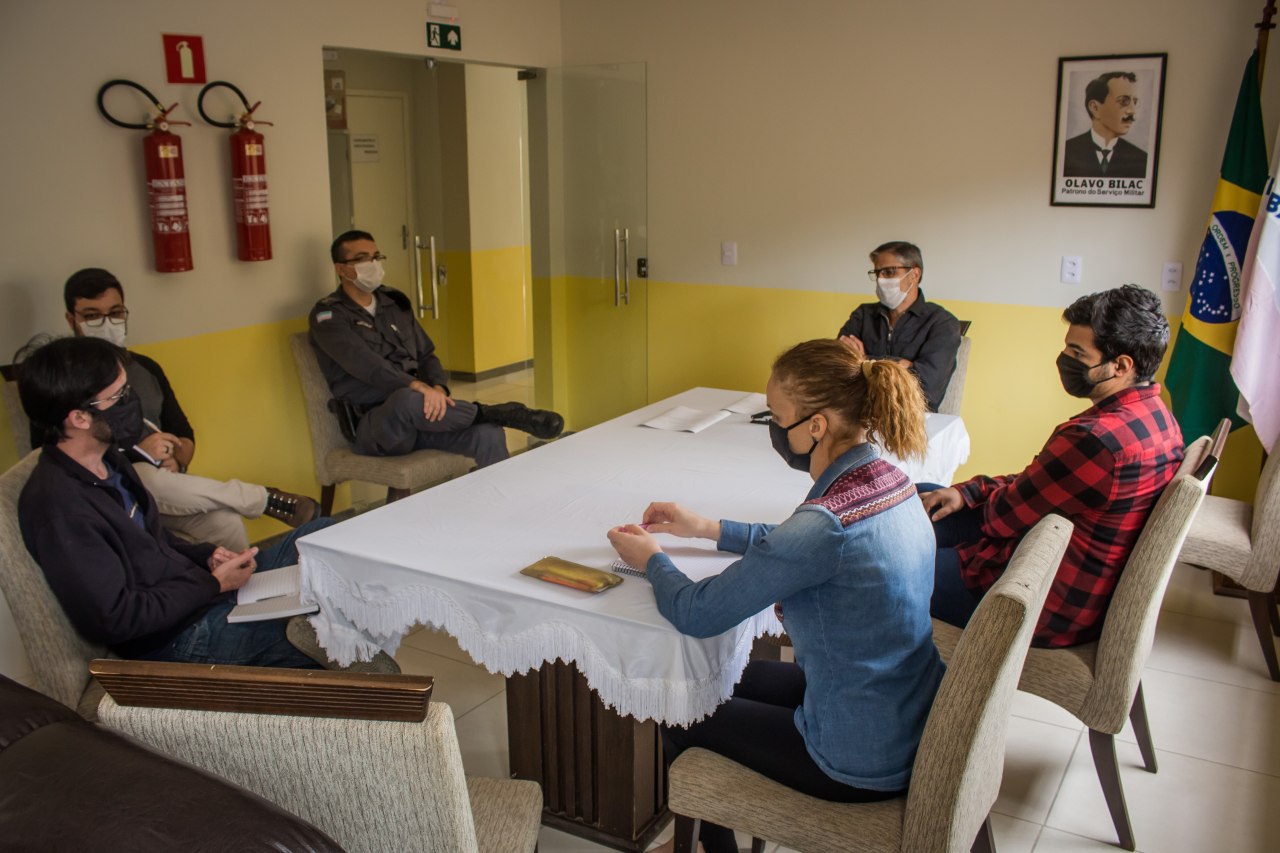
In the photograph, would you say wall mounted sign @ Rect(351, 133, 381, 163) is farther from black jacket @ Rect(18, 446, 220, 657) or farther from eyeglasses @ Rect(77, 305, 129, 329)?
black jacket @ Rect(18, 446, 220, 657)

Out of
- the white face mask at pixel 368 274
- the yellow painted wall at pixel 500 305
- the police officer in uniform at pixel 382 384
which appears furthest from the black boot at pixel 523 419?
the yellow painted wall at pixel 500 305

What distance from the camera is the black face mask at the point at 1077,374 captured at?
8.55 ft

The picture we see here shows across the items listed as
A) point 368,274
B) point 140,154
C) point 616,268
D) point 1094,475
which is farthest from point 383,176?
point 1094,475

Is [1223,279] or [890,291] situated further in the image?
[890,291]

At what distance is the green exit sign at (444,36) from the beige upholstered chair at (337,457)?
1540 millimetres

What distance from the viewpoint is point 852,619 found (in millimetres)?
1821

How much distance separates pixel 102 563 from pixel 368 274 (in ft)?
7.32

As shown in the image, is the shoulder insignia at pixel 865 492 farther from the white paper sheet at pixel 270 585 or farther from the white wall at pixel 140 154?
the white wall at pixel 140 154

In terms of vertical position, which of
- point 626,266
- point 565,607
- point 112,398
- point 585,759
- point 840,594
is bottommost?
point 585,759

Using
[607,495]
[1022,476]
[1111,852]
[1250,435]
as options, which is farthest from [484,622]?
[1250,435]

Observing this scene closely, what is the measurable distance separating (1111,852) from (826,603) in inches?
48.3

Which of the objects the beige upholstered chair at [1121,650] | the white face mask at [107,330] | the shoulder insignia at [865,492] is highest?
the white face mask at [107,330]

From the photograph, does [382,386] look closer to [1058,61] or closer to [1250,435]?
[1058,61]

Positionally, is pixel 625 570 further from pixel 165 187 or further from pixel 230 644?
pixel 165 187
